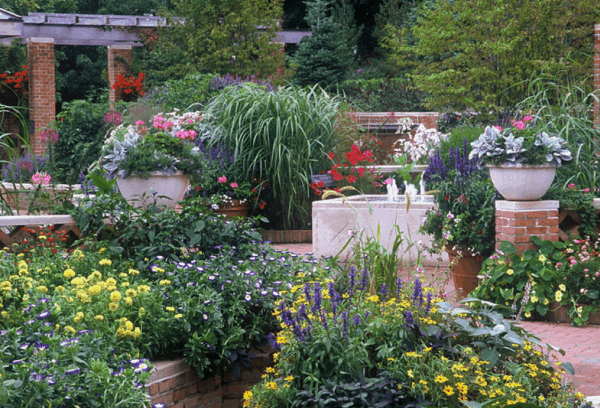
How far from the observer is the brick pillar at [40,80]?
635 inches

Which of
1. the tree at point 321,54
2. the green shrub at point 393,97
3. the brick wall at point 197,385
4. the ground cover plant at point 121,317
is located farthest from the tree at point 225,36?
the brick wall at point 197,385

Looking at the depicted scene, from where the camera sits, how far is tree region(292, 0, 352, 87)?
68.4ft

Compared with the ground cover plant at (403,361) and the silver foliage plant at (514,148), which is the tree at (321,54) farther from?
the ground cover plant at (403,361)

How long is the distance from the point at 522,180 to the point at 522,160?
0.15 meters

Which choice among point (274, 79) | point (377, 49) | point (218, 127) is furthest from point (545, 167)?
point (377, 49)

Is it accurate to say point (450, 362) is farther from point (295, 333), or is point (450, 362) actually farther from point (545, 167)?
point (545, 167)

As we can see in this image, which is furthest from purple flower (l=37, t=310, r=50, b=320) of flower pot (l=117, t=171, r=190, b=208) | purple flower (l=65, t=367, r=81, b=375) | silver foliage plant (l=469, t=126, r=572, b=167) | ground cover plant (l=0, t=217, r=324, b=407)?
silver foliage plant (l=469, t=126, r=572, b=167)

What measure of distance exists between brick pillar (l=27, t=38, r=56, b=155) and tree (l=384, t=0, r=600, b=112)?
8.49m

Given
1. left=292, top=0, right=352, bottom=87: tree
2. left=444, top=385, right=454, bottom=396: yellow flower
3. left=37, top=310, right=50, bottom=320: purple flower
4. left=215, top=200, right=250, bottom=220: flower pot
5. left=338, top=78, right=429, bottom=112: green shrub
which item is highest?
left=292, top=0, right=352, bottom=87: tree

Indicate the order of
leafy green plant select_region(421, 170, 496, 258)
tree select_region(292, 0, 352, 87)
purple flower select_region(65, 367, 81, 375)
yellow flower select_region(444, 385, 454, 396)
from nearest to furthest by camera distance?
purple flower select_region(65, 367, 81, 375), yellow flower select_region(444, 385, 454, 396), leafy green plant select_region(421, 170, 496, 258), tree select_region(292, 0, 352, 87)

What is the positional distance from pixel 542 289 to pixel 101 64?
67.3 ft

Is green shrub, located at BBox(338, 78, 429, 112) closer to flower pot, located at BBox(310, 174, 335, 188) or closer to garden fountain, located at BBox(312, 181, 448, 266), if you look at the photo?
flower pot, located at BBox(310, 174, 335, 188)

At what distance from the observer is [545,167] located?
5094 millimetres

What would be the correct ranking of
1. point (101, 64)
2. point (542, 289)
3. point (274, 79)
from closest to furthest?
point (542, 289), point (274, 79), point (101, 64)
